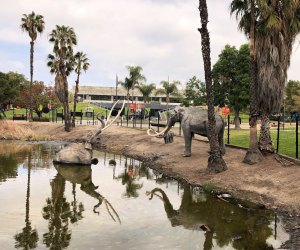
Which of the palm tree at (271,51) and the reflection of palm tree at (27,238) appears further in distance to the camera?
the palm tree at (271,51)

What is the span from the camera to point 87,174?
→ 1770 centimetres

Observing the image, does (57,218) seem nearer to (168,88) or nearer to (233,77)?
(233,77)

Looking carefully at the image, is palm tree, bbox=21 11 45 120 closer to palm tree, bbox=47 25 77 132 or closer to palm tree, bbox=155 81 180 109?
palm tree, bbox=47 25 77 132

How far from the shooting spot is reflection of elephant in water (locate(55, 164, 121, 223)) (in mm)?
12681

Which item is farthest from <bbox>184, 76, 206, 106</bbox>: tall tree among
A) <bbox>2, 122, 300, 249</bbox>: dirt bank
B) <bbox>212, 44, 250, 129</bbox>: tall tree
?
<bbox>2, 122, 300, 249</bbox>: dirt bank

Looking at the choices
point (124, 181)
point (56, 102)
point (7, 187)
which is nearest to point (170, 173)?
point (124, 181)

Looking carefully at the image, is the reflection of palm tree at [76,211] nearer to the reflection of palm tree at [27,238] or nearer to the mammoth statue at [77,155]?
the reflection of palm tree at [27,238]

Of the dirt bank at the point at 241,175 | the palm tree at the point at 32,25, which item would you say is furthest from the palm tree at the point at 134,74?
the dirt bank at the point at 241,175

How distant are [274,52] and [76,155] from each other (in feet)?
33.9

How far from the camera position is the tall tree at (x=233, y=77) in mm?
38875

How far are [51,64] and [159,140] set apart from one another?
18.3 metres

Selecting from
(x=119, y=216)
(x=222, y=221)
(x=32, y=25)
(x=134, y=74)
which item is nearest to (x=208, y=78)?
(x=222, y=221)

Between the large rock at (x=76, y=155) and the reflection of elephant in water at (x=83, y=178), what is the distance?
33cm

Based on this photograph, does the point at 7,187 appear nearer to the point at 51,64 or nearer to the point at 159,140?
the point at 159,140
